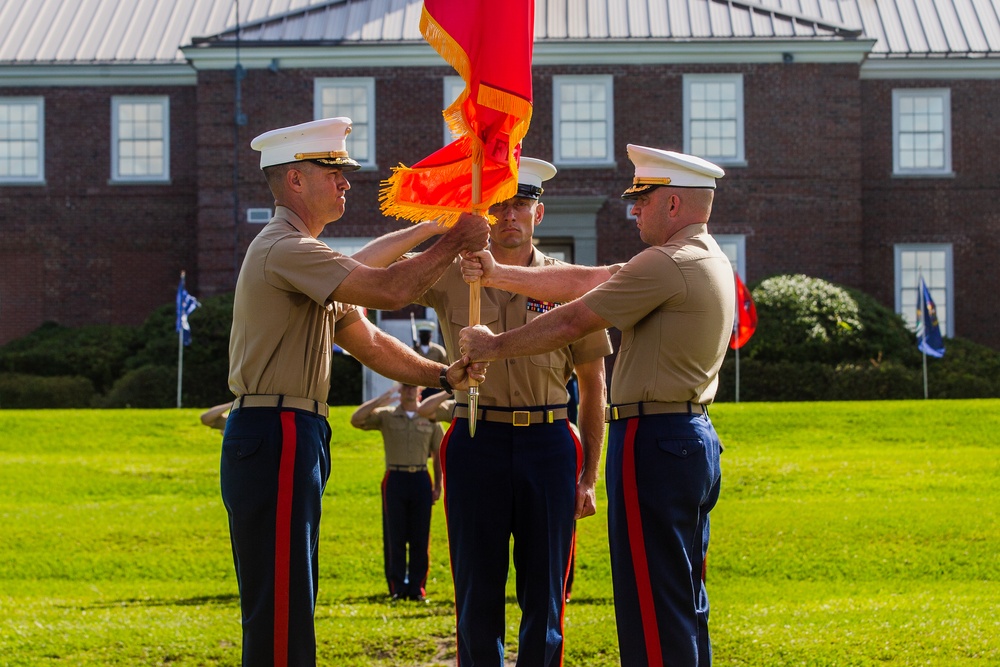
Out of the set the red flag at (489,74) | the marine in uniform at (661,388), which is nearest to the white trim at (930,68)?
the red flag at (489,74)

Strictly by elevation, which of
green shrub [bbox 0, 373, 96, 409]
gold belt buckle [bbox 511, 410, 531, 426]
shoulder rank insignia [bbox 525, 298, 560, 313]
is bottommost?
green shrub [bbox 0, 373, 96, 409]

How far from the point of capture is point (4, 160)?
30000mm

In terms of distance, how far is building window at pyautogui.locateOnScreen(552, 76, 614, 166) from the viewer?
92.1ft

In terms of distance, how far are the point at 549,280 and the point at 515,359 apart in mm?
434

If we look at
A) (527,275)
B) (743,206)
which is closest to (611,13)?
(743,206)

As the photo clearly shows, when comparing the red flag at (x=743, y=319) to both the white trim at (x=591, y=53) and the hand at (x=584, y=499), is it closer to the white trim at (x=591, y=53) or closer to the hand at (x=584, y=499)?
the white trim at (x=591, y=53)

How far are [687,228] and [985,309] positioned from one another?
25334 millimetres

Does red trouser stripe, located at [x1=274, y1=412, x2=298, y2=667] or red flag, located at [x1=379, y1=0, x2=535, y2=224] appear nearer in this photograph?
red trouser stripe, located at [x1=274, y1=412, x2=298, y2=667]

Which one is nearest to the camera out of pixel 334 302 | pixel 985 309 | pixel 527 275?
pixel 334 302

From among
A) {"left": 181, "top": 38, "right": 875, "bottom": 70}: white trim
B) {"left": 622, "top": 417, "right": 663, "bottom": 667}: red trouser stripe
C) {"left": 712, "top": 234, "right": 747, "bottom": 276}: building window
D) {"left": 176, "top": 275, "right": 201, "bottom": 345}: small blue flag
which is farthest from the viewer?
{"left": 712, "top": 234, "right": 747, "bottom": 276}: building window

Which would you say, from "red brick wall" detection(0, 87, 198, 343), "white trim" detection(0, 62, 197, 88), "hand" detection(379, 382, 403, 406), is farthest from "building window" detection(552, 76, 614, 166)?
"hand" detection(379, 382, 403, 406)

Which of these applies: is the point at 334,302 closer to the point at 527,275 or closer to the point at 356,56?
the point at 527,275

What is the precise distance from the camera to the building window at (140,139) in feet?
97.6

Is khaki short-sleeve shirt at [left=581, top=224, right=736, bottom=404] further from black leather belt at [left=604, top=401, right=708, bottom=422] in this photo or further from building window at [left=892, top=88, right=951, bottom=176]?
building window at [left=892, top=88, right=951, bottom=176]
